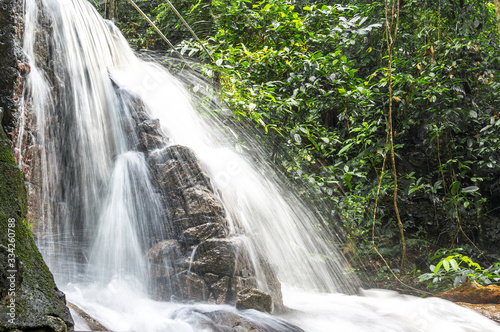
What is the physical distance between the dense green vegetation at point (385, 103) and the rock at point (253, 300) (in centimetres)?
201

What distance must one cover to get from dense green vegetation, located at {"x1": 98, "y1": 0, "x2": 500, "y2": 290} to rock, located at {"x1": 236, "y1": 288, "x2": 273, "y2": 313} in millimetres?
2010

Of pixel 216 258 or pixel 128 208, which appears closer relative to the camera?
pixel 216 258

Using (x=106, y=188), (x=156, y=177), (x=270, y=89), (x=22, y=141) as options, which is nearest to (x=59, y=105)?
(x=22, y=141)

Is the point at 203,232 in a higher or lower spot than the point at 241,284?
higher

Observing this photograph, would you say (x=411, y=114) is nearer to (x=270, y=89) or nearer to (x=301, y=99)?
(x=301, y=99)

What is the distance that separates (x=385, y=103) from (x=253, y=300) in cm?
348

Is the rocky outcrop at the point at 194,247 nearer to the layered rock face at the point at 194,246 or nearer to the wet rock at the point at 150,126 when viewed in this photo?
the layered rock face at the point at 194,246

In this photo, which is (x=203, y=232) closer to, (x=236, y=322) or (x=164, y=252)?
(x=164, y=252)

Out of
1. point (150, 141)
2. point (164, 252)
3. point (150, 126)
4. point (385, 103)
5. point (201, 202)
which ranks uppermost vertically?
point (385, 103)

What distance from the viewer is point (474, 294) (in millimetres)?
3379

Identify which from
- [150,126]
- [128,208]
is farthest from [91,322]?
[150,126]

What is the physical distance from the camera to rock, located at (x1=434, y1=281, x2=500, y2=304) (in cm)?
327

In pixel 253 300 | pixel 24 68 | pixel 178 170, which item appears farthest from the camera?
pixel 178 170

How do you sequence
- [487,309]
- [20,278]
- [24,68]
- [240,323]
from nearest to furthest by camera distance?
[20,278]
[240,323]
[487,309]
[24,68]
